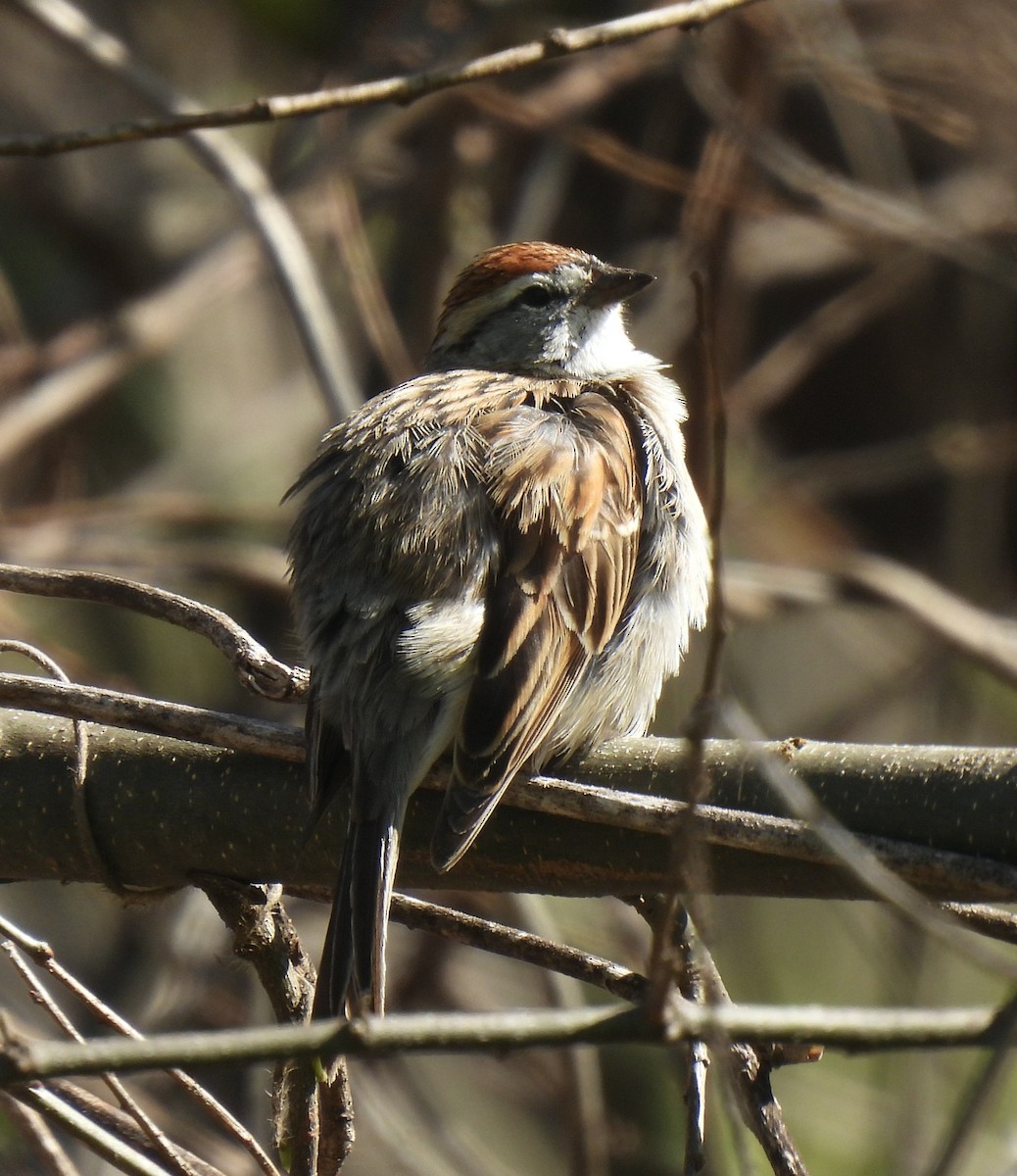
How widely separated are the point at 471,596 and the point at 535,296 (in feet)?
5.05

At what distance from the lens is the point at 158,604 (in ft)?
9.11

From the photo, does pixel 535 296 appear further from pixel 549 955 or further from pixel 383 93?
pixel 549 955

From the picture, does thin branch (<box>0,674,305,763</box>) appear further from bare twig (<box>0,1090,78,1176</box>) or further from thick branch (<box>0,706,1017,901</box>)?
bare twig (<box>0,1090,78,1176</box>)

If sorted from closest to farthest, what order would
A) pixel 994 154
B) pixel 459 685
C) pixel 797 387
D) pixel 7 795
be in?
1. pixel 7 795
2. pixel 459 685
3. pixel 994 154
4. pixel 797 387

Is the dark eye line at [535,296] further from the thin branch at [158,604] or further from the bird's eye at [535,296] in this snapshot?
the thin branch at [158,604]

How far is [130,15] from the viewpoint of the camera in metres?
7.46

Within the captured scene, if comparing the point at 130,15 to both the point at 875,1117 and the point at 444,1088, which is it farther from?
the point at 875,1117

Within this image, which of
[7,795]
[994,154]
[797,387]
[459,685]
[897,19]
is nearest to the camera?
[7,795]

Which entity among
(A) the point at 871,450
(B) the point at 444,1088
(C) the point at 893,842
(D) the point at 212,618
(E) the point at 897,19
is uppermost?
(E) the point at 897,19

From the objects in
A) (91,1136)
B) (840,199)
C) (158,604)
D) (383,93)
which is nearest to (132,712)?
(158,604)

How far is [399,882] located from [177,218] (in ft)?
17.1

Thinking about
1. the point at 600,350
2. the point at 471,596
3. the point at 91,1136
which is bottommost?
the point at 91,1136

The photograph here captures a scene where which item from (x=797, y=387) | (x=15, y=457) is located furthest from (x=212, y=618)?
(x=797, y=387)

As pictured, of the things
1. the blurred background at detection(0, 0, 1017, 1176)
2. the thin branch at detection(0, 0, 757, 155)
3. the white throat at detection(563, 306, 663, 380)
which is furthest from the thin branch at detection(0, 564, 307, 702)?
the blurred background at detection(0, 0, 1017, 1176)
